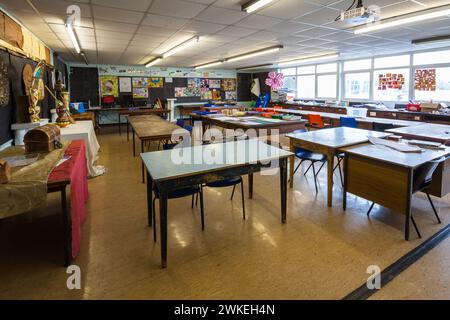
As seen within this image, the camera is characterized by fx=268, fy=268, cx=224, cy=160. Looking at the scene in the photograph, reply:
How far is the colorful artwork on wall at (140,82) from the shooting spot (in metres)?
11.6

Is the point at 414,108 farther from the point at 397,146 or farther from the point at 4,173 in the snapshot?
the point at 4,173

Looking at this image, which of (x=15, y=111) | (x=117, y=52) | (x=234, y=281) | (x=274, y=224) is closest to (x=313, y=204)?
(x=274, y=224)

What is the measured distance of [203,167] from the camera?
7.54ft

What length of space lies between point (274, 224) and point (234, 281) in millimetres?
1007

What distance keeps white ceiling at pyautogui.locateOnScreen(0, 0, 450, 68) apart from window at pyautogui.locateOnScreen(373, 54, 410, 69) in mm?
928

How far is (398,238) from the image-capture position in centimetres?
255

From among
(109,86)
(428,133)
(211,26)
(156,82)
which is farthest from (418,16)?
(109,86)

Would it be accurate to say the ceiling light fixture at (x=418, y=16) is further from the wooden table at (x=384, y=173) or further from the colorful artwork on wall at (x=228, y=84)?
the colorful artwork on wall at (x=228, y=84)

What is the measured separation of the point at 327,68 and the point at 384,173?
9.32m

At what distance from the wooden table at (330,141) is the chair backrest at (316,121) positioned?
2.24 metres

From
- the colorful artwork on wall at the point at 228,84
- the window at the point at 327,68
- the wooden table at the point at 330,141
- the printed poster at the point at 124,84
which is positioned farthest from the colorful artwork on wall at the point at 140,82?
the wooden table at the point at 330,141

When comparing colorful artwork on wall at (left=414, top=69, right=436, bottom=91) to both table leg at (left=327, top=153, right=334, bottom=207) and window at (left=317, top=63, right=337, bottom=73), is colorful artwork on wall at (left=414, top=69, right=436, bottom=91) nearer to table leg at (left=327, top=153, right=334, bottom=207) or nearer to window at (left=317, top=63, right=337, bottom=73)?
window at (left=317, top=63, right=337, bottom=73)

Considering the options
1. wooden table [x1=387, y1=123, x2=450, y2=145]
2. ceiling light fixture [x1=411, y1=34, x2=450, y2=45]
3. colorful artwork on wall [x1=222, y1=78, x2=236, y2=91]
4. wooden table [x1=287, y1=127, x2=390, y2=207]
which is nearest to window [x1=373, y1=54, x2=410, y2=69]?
ceiling light fixture [x1=411, y1=34, x2=450, y2=45]
